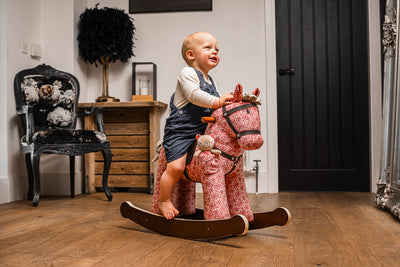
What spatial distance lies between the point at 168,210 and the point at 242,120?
1.65 ft

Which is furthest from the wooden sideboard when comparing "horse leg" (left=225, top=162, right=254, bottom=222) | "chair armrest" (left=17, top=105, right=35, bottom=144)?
"horse leg" (left=225, top=162, right=254, bottom=222)

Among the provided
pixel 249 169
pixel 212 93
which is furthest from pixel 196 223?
pixel 249 169

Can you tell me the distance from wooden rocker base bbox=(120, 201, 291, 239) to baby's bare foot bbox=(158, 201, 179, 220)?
0.07 ft

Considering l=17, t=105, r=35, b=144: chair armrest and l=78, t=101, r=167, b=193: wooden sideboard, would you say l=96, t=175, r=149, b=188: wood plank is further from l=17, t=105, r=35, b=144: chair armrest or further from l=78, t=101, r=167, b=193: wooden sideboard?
l=17, t=105, r=35, b=144: chair armrest

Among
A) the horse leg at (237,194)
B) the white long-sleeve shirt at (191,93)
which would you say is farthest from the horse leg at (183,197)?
the white long-sleeve shirt at (191,93)

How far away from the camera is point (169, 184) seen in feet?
4.99

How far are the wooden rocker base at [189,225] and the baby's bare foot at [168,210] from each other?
0.8 inches

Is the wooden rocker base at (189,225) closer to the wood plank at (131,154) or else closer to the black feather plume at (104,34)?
the wood plank at (131,154)

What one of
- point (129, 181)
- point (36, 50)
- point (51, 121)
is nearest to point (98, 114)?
point (51, 121)

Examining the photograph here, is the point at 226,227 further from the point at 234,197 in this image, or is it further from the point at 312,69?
the point at 312,69

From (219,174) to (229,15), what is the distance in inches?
85.1

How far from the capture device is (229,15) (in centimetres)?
317

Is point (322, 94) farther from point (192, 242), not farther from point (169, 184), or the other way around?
point (192, 242)

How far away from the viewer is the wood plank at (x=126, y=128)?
10.1ft
